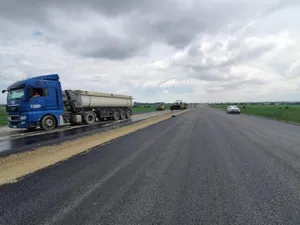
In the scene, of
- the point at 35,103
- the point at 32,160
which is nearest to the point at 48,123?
the point at 35,103

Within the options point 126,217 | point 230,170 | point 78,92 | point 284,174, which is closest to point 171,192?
point 126,217

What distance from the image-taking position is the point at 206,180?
4.21 meters

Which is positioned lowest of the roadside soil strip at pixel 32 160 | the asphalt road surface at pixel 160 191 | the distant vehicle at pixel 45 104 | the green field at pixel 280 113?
the green field at pixel 280 113

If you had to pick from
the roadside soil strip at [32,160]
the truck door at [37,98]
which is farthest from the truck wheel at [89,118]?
the roadside soil strip at [32,160]

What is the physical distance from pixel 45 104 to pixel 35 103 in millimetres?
718

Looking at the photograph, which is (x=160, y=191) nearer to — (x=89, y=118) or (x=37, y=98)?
(x=37, y=98)

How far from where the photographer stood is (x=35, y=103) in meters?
12.9

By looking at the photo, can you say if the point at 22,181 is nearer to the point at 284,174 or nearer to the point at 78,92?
the point at 284,174

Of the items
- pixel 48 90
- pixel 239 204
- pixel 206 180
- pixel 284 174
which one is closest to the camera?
pixel 239 204

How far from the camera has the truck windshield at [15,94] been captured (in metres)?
12.6

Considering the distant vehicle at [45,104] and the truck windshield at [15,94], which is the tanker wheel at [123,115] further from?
the truck windshield at [15,94]

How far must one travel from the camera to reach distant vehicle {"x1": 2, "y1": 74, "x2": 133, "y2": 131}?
41.1 feet

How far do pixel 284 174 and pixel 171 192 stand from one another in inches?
116

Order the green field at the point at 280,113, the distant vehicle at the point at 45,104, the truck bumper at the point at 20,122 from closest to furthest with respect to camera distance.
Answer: the truck bumper at the point at 20,122 → the distant vehicle at the point at 45,104 → the green field at the point at 280,113
